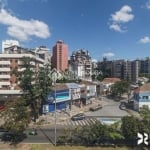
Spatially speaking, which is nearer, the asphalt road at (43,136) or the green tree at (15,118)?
the green tree at (15,118)

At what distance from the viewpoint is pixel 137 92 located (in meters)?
87.9

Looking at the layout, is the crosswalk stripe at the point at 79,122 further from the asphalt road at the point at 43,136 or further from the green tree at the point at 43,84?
the green tree at the point at 43,84

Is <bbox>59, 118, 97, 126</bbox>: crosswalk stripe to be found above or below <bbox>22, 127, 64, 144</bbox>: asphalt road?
below

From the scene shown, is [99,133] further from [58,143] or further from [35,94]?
[35,94]

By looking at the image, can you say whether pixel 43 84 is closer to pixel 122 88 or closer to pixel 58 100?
pixel 58 100

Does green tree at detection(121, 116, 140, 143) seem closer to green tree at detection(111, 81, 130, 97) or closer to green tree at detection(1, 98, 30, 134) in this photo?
green tree at detection(1, 98, 30, 134)

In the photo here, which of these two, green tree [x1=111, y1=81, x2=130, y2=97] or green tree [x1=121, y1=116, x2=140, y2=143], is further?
green tree [x1=111, y1=81, x2=130, y2=97]

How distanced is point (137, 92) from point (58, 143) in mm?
45636

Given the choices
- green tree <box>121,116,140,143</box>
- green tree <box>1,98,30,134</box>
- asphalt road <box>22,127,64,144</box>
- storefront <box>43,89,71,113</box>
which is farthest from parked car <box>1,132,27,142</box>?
storefront <box>43,89,71,113</box>

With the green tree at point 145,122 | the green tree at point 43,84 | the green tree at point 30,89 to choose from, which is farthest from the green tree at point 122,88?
the green tree at point 145,122

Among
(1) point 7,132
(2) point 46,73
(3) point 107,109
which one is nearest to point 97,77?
(3) point 107,109

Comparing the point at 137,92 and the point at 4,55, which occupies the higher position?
the point at 4,55

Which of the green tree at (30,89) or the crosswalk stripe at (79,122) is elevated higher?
the green tree at (30,89)

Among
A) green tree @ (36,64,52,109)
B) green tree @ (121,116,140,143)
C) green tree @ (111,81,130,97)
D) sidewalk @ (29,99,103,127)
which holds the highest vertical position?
green tree @ (36,64,52,109)
